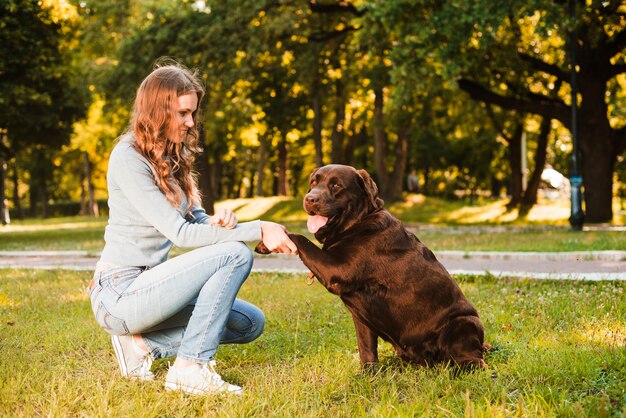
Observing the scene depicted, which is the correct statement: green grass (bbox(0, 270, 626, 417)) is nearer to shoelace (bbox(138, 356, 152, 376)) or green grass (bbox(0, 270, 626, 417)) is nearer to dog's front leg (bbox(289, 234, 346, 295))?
shoelace (bbox(138, 356, 152, 376))

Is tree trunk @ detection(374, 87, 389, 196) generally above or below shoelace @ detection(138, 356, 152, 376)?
above

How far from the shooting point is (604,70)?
20.3 m

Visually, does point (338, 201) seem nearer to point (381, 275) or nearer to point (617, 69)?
point (381, 275)

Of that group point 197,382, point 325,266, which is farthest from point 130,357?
point 325,266

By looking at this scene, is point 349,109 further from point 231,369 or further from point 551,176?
point 551,176

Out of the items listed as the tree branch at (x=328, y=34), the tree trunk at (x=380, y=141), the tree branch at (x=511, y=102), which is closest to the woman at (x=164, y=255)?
the tree branch at (x=511, y=102)

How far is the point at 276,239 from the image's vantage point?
13.4ft

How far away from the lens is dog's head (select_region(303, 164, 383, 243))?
13.2 feet

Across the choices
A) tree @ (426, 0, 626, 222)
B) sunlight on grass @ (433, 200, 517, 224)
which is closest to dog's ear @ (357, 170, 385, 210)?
tree @ (426, 0, 626, 222)

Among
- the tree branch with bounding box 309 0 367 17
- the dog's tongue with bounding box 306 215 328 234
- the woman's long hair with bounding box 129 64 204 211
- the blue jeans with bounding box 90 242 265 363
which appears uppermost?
the tree branch with bounding box 309 0 367 17

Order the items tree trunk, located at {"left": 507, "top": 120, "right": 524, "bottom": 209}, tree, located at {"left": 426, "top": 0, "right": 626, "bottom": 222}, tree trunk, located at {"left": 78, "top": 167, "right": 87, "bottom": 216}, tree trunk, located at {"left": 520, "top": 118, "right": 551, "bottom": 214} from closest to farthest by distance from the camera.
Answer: tree, located at {"left": 426, "top": 0, "right": 626, "bottom": 222} < tree trunk, located at {"left": 520, "top": 118, "right": 551, "bottom": 214} < tree trunk, located at {"left": 507, "top": 120, "right": 524, "bottom": 209} < tree trunk, located at {"left": 78, "top": 167, "right": 87, "bottom": 216}

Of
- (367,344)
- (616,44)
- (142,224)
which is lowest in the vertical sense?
(367,344)

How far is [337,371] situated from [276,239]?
0.96 m

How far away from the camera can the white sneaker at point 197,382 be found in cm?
383
